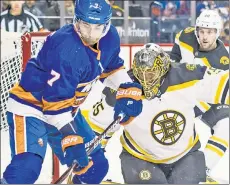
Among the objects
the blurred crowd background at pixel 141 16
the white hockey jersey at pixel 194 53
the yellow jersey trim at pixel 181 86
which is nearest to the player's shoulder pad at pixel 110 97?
the yellow jersey trim at pixel 181 86

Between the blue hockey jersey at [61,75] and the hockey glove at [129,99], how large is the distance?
0.30 ft

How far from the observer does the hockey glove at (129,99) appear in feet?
8.45

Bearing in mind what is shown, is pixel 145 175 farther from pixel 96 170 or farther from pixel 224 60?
pixel 224 60

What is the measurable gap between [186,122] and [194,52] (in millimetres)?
1083

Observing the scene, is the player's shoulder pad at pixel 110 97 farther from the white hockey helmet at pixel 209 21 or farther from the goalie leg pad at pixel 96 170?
the white hockey helmet at pixel 209 21

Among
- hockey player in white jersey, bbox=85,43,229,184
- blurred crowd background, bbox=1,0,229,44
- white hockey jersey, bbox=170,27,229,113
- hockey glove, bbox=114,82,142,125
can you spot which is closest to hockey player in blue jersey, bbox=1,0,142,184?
hockey glove, bbox=114,82,142,125

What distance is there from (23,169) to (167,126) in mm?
618

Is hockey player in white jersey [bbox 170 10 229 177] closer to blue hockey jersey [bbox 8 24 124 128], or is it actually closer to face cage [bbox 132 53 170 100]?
face cage [bbox 132 53 170 100]

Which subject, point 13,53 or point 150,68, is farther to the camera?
point 13,53

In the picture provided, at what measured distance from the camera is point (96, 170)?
263cm

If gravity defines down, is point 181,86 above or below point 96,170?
above

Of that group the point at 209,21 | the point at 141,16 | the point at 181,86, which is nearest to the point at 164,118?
the point at 181,86

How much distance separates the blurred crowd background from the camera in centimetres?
607

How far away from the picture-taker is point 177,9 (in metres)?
6.33
